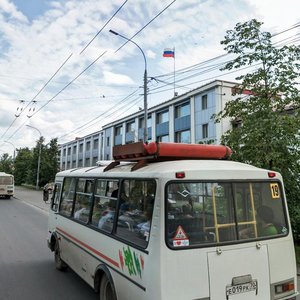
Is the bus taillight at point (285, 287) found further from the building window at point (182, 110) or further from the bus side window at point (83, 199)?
the building window at point (182, 110)

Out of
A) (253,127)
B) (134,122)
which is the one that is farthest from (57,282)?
Result: (134,122)

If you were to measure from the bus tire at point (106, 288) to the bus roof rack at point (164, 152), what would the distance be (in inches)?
56.9

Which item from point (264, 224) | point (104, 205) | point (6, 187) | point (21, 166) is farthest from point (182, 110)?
point (21, 166)

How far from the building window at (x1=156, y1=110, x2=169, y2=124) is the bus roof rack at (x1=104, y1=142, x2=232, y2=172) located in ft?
117

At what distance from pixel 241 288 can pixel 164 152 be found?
1699 mm

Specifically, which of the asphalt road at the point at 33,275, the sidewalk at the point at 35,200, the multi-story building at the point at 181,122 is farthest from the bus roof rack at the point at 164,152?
the sidewalk at the point at 35,200

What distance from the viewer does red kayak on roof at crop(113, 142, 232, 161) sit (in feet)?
13.7

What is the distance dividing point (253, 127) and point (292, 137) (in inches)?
35.7

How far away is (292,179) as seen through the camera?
26.8 feet

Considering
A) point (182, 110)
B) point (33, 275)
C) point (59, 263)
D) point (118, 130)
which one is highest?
point (118, 130)

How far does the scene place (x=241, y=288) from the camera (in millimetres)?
3656

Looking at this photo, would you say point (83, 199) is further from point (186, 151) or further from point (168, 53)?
point (168, 53)

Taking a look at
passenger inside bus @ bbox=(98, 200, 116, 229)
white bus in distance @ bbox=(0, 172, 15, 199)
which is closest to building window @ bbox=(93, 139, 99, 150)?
white bus in distance @ bbox=(0, 172, 15, 199)

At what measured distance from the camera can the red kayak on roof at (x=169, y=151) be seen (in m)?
4.17
